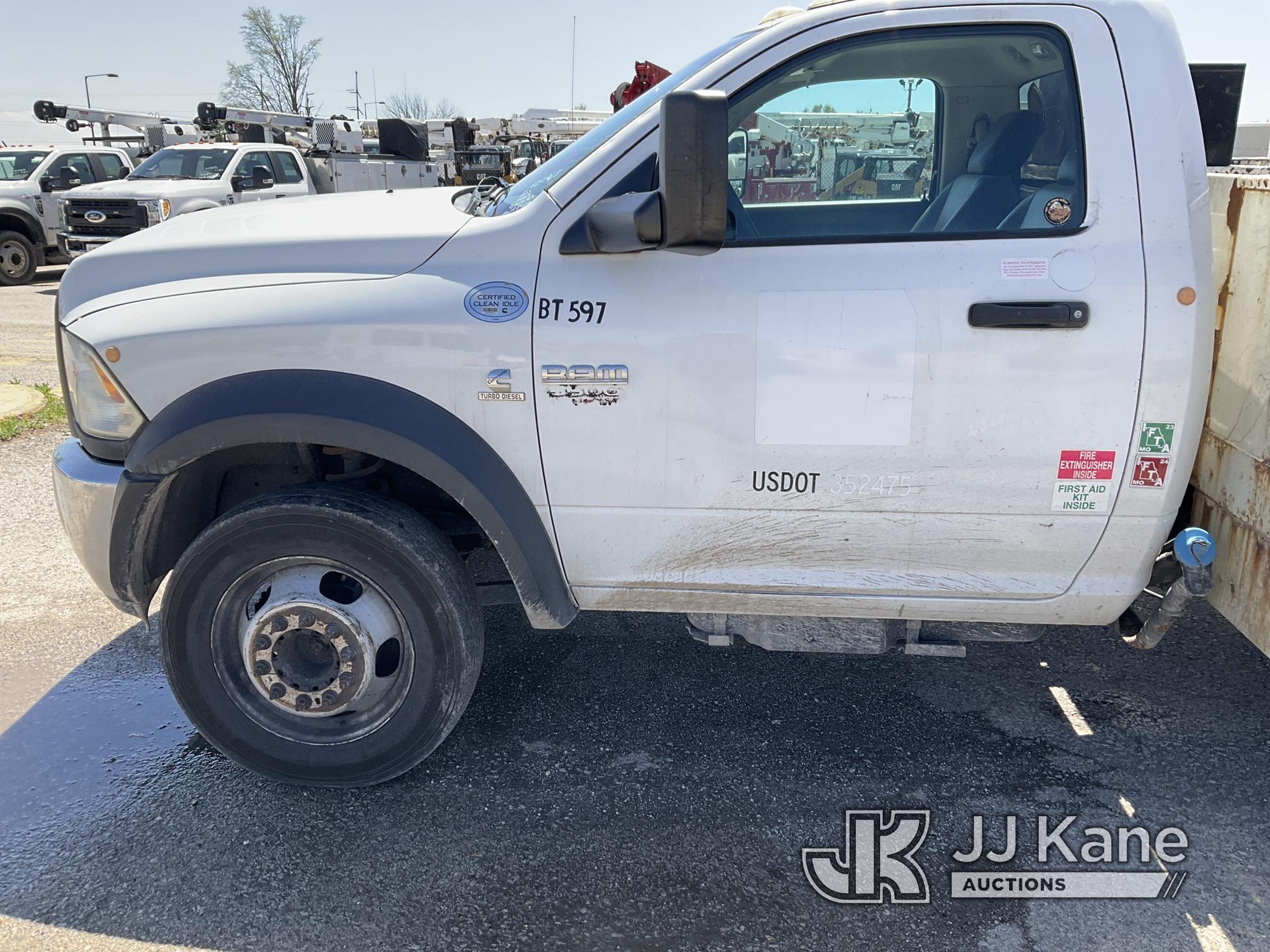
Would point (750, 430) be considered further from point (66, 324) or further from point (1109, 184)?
point (66, 324)

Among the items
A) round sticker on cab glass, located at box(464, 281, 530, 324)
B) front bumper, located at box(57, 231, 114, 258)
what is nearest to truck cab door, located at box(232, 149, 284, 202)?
front bumper, located at box(57, 231, 114, 258)

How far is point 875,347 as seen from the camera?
254 cm

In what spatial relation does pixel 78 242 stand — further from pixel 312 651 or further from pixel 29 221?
pixel 312 651

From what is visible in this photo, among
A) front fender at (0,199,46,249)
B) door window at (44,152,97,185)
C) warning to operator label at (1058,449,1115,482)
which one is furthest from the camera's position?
door window at (44,152,97,185)

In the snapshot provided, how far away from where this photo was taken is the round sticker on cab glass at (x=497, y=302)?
264 cm

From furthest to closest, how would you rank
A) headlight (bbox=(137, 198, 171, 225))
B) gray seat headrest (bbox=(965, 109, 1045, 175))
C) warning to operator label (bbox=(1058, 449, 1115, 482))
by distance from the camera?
1. headlight (bbox=(137, 198, 171, 225))
2. gray seat headrest (bbox=(965, 109, 1045, 175))
3. warning to operator label (bbox=(1058, 449, 1115, 482))

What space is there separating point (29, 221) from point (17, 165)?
7.07 feet

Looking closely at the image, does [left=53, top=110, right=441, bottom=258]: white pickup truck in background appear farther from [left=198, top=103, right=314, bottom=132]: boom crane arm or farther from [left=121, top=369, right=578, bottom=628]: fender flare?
[left=121, top=369, right=578, bottom=628]: fender flare

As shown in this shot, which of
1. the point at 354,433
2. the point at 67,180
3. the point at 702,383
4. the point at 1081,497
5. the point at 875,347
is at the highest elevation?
the point at 67,180

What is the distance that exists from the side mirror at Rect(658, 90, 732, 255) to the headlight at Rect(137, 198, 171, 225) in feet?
43.9

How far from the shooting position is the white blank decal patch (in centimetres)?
254

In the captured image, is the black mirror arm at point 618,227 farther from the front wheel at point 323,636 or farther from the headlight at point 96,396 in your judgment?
the headlight at point 96,396

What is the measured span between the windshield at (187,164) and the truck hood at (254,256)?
13.2 meters

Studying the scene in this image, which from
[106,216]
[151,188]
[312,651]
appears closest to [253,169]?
[151,188]
